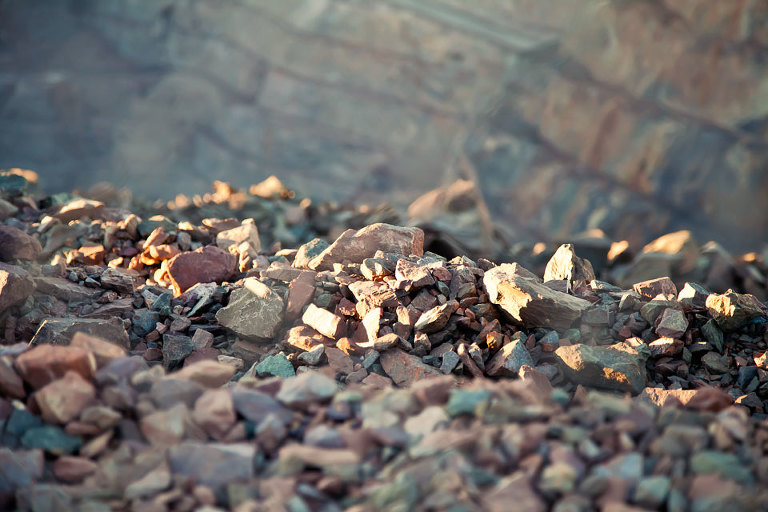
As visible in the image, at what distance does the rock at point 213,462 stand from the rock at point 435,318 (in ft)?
3.47

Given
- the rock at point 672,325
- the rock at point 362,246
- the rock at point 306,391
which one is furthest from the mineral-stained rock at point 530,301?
the rock at point 306,391

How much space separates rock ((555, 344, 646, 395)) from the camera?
2359 mm

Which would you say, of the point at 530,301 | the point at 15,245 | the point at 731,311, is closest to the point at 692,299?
the point at 731,311

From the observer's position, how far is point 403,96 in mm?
15328

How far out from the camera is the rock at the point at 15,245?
312cm

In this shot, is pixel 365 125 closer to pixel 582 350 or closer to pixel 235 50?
pixel 235 50

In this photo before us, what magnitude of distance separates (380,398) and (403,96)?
14352 mm

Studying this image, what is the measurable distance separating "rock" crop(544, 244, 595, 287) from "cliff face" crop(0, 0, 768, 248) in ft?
28.3

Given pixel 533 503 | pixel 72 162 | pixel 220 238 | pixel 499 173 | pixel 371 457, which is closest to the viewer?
pixel 533 503

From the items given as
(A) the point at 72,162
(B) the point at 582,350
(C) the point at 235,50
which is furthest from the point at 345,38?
(B) the point at 582,350

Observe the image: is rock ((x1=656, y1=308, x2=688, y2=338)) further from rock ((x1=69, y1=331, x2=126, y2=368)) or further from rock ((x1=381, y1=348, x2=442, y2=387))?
rock ((x1=69, y1=331, x2=126, y2=368))

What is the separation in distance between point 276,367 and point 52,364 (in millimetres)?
845

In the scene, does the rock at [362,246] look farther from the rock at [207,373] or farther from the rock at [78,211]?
the rock at [78,211]

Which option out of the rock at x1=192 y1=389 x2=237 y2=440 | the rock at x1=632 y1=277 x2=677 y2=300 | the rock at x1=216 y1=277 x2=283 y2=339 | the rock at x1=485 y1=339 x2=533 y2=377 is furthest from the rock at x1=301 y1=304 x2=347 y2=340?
the rock at x1=632 y1=277 x2=677 y2=300
